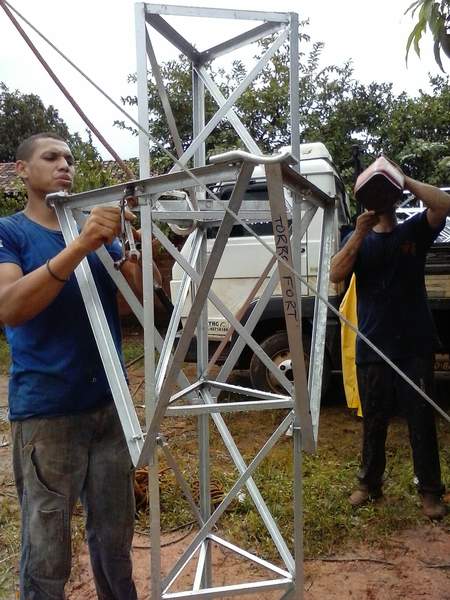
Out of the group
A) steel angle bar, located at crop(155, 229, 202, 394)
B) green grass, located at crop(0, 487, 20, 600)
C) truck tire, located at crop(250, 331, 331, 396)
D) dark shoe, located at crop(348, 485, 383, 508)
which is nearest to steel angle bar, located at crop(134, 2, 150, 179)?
steel angle bar, located at crop(155, 229, 202, 394)

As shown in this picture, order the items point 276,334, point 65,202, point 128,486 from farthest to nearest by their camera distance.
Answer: point 276,334 < point 128,486 < point 65,202

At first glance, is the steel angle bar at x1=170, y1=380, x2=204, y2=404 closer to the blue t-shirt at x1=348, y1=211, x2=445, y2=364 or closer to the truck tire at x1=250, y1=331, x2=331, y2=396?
the blue t-shirt at x1=348, y1=211, x2=445, y2=364

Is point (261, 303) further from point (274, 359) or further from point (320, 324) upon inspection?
point (274, 359)

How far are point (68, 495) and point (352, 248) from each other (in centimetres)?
180

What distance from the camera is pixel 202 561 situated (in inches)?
79.3

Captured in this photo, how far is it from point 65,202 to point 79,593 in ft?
6.17

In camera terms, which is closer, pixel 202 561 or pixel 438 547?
pixel 202 561

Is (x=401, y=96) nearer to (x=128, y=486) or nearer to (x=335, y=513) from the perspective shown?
Result: (x=335, y=513)

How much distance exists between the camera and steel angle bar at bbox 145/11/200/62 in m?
1.75

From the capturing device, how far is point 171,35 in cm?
189

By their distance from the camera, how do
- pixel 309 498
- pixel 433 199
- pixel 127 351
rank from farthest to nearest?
pixel 127 351
pixel 309 498
pixel 433 199

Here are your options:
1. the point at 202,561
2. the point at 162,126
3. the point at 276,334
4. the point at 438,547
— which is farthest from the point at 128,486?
the point at 162,126

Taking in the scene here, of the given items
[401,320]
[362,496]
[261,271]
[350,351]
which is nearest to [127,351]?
[261,271]

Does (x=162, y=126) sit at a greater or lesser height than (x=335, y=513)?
greater
